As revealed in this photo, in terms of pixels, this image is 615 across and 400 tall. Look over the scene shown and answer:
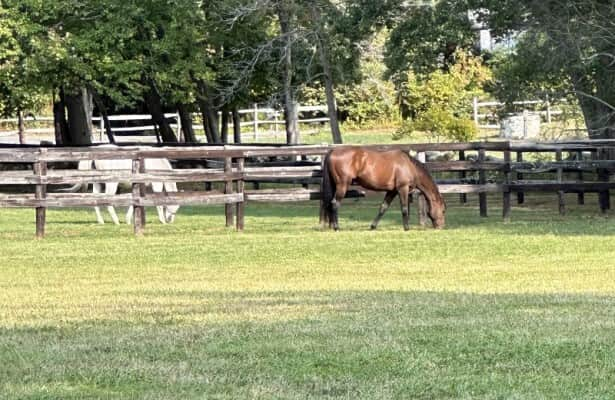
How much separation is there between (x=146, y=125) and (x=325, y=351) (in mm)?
49832

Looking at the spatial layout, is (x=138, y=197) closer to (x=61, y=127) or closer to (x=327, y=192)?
(x=327, y=192)

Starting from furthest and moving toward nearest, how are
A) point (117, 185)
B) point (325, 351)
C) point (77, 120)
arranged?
point (77, 120) → point (117, 185) → point (325, 351)

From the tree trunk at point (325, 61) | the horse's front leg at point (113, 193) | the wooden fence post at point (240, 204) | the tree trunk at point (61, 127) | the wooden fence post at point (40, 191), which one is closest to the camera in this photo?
the wooden fence post at point (40, 191)

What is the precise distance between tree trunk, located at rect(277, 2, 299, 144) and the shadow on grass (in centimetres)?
2458

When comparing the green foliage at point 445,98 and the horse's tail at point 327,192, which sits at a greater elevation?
the green foliage at point 445,98

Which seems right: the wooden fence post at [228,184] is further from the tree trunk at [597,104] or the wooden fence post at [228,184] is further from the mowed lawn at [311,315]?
the tree trunk at [597,104]

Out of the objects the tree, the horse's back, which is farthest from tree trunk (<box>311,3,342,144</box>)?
the horse's back

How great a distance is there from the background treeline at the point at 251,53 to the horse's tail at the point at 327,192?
7526mm

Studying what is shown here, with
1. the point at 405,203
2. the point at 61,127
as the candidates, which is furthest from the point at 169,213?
the point at 61,127

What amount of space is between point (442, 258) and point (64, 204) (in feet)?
22.2

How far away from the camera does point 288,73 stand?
36.5 metres

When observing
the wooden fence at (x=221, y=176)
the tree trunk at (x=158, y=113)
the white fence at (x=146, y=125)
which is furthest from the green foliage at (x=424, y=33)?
the white fence at (x=146, y=125)

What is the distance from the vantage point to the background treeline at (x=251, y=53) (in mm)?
31547

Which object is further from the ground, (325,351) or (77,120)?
(77,120)
